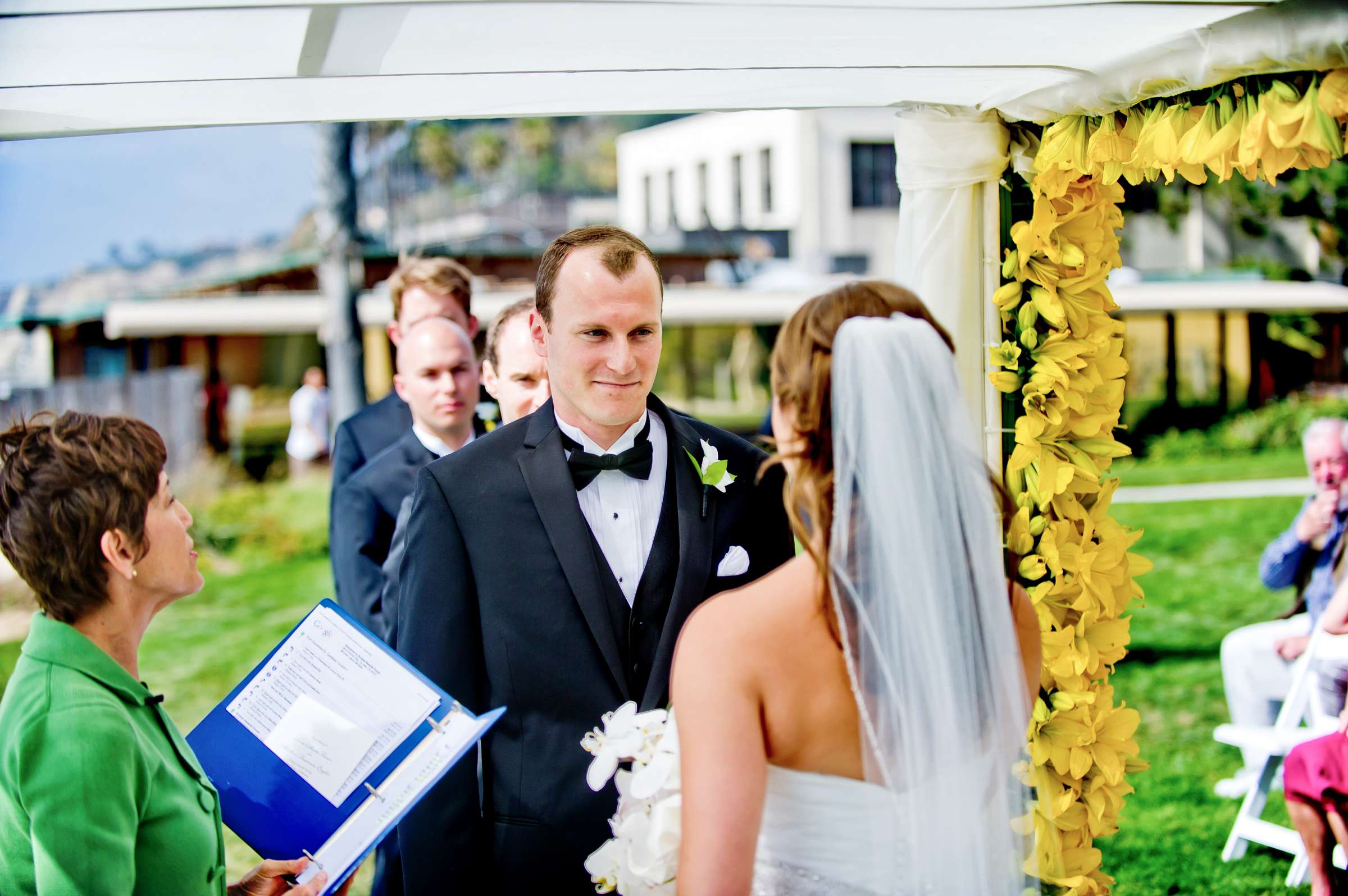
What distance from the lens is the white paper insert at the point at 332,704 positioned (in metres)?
2.51

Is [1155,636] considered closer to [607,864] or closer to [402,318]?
[402,318]

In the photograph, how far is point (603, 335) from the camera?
277cm

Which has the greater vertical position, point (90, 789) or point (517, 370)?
point (517, 370)

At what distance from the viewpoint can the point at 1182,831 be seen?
18.3ft

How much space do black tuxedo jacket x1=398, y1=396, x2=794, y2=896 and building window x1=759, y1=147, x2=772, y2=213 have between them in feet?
123

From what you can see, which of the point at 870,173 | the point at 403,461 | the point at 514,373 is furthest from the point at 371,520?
the point at 870,173

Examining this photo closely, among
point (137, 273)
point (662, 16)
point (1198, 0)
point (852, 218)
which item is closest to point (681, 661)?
point (662, 16)

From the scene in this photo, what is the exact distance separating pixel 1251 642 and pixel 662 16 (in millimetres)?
4556

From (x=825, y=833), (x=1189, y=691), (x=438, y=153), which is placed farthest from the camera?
(x=438, y=153)

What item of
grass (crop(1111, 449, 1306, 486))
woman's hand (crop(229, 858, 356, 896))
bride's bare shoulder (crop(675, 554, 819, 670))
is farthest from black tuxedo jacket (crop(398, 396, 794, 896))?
grass (crop(1111, 449, 1306, 486))

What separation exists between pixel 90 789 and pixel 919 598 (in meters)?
1.45

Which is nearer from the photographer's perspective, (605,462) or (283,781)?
(283,781)

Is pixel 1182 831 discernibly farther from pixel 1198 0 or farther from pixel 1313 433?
pixel 1198 0

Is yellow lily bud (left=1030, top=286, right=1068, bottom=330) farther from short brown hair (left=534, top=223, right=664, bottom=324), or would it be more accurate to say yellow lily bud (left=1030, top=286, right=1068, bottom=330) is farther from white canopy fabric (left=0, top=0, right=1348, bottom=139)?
short brown hair (left=534, top=223, right=664, bottom=324)
